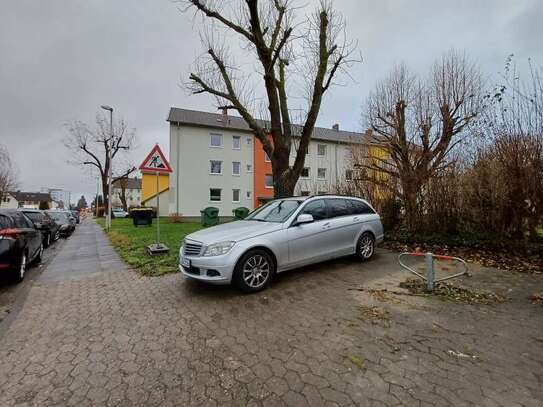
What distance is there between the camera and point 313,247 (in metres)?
5.66

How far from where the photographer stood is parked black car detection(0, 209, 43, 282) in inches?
221

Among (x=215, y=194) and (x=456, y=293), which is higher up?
(x=215, y=194)

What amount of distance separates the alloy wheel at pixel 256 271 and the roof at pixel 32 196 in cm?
11463

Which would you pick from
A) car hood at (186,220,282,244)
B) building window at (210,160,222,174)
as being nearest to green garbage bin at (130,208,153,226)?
building window at (210,160,222,174)

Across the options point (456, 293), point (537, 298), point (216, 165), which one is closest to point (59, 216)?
point (216, 165)

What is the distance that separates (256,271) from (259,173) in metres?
30.0

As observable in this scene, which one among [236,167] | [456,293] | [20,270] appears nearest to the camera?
[456,293]

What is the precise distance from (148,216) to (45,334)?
703 inches

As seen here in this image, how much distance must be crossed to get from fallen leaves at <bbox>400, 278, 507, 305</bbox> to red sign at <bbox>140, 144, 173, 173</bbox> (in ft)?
20.9

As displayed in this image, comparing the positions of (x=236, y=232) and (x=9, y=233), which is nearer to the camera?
(x=236, y=232)

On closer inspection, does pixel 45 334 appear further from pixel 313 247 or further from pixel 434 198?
pixel 434 198

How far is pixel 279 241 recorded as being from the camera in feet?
16.8

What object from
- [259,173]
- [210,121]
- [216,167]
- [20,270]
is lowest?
[20,270]

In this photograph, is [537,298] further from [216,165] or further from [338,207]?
[216,165]
